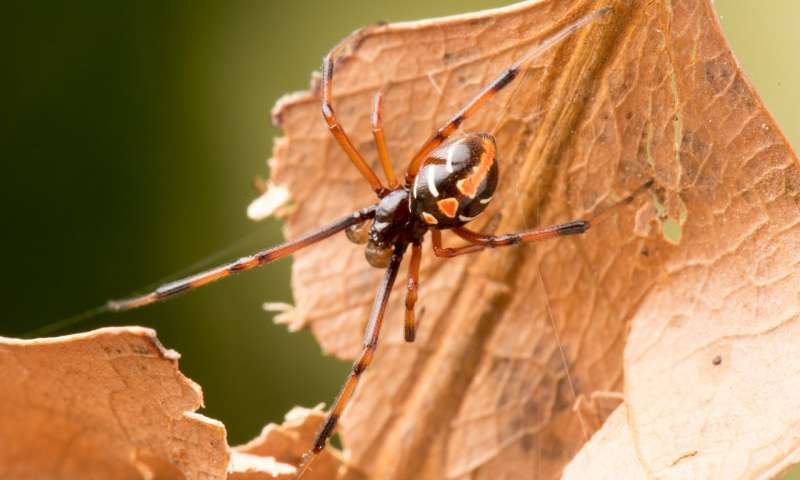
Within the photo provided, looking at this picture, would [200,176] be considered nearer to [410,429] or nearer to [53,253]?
[53,253]

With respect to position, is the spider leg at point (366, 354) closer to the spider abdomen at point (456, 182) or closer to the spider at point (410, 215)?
the spider at point (410, 215)

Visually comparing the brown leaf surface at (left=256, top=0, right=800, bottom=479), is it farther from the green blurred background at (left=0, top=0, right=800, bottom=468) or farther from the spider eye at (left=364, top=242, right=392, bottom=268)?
the green blurred background at (left=0, top=0, right=800, bottom=468)

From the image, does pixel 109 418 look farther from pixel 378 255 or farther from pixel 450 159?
pixel 450 159

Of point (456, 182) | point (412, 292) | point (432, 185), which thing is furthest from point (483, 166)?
point (412, 292)

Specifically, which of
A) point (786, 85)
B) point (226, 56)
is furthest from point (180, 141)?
point (786, 85)

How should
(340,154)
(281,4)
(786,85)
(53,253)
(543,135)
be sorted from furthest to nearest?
(281,4), (53,253), (340,154), (786,85), (543,135)

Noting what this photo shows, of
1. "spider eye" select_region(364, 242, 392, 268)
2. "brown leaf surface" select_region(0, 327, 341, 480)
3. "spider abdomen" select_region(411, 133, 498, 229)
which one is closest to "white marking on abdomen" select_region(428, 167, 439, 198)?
"spider abdomen" select_region(411, 133, 498, 229)

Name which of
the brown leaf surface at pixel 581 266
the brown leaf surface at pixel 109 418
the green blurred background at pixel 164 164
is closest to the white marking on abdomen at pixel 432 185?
the brown leaf surface at pixel 581 266
